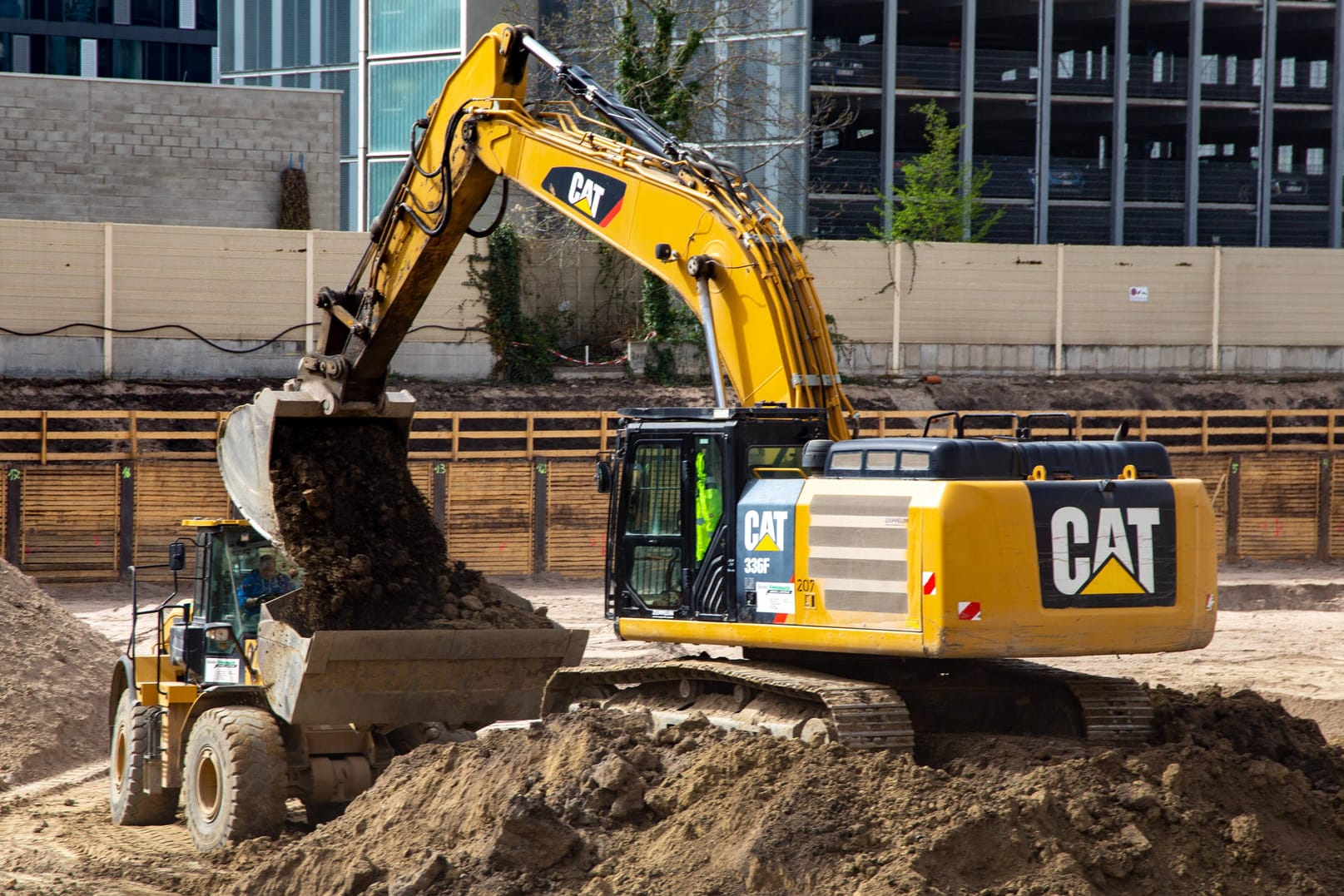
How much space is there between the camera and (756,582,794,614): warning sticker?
8734 mm

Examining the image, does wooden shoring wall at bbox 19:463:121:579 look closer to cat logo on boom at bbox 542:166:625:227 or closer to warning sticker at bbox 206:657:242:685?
warning sticker at bbox 206:657:242:685

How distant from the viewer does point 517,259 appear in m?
30.2

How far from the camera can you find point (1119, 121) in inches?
1714

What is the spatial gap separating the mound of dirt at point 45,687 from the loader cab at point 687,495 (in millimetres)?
6856

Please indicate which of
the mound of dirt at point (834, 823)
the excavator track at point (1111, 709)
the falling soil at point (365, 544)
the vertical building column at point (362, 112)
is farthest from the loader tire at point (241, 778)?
the vertical building column at point (362, 112)

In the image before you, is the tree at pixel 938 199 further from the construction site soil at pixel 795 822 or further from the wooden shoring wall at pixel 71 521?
the construction site soil at pixel 795 822

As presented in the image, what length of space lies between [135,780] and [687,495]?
210 inches

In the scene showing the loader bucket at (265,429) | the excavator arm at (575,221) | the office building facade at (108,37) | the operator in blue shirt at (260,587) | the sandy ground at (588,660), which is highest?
the office building facade at (108,37)

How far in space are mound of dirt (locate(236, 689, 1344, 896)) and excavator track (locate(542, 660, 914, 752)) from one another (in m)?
0.17

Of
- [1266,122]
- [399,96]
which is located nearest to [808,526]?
[399,96]

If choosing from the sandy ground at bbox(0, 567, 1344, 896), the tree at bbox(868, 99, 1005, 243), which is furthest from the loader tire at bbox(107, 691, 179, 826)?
the tree at bbox(868, 99, 1005, 243)

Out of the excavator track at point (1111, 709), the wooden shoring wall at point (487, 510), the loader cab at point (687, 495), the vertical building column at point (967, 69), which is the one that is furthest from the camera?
the vertical building column at point (967, 69)

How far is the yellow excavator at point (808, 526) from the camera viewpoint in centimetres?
829

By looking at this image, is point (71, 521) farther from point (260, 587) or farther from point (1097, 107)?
point (1097, 107)
